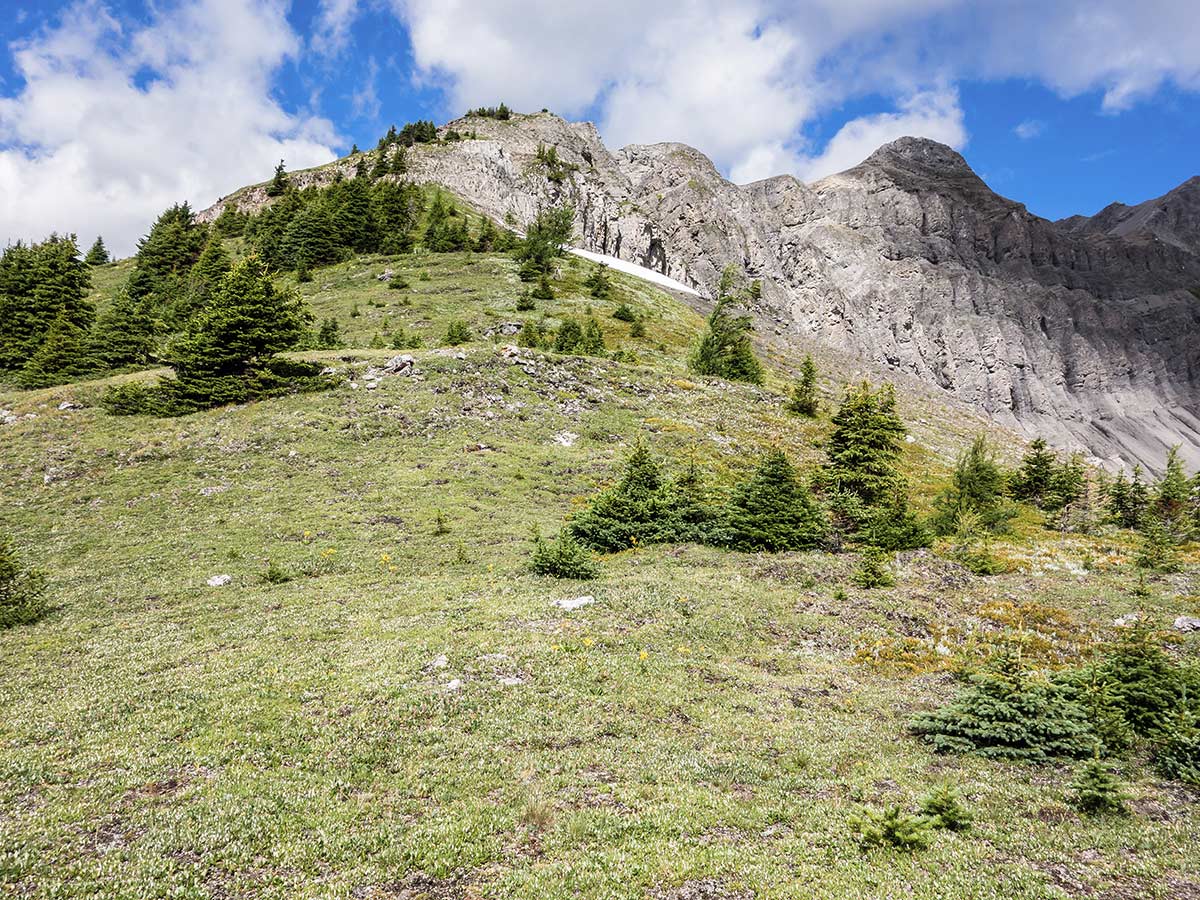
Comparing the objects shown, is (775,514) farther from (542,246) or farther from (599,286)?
(542,246)

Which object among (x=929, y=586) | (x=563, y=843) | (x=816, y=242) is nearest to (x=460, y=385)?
(x=929, y=586)

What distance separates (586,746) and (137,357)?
59.0 meters

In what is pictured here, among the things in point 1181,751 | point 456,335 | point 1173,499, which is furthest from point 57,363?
point 1173,499

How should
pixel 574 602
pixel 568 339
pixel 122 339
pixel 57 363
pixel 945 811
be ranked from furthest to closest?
pixel 568 339, pixel 122 339, pixel 57 363, pixel 574 602, pixel 945 811

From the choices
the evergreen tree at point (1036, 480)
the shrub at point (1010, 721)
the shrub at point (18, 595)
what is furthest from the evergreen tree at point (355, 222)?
the shrub at point (1010, 721)

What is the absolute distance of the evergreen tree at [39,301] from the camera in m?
54.4

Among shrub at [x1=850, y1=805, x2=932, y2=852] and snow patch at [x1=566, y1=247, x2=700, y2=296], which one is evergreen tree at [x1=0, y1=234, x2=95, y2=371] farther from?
snow patch at [x1=566, y1=247, x2=700, y2=296]

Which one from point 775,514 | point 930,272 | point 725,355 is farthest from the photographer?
point 930,272

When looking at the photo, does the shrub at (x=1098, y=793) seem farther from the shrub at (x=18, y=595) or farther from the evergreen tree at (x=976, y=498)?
the evergreen tree at (x=976, y=498)

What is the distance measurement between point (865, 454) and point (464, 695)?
31901mm

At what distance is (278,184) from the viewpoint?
416ft

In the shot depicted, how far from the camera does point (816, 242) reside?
575ft

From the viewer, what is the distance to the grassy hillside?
8.27 meters

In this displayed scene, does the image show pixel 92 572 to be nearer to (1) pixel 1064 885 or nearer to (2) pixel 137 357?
(1) pixel 1064 885
